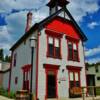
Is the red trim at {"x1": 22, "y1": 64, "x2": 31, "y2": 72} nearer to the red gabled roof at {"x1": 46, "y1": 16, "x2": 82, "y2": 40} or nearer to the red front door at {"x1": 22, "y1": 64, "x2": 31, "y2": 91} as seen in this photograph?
the red front door at {"x1": 22, "y1": 64, "x2": 31, "y2": 91}

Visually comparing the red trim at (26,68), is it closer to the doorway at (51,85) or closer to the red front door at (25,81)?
the red front door at (25,81)

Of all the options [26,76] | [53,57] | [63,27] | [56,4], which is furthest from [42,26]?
[26,76]

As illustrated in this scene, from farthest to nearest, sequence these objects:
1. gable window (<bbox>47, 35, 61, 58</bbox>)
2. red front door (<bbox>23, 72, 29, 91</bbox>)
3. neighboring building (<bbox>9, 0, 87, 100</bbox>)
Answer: red front door (<bbox>23, 72, 29, 91</bbox>)
gable window (<bbox>47, 35, 61, 58</bbox>)
neighboring building (<bbox>9, 0, 87, 100</bbox>)

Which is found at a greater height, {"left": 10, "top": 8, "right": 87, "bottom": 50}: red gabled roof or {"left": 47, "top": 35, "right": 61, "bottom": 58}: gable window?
{"left": 10, "top": 8, "right": 87, "bottom": 50}: red gabled roof

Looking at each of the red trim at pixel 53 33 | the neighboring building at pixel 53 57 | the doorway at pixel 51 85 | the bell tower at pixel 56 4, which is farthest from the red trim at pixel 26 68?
the bell tower at pixel 56 4

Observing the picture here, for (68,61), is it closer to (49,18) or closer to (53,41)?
(53,41)

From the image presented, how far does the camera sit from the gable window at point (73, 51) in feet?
86.3

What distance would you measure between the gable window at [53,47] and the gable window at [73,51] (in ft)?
6.20

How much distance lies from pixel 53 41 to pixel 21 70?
609 centimetres

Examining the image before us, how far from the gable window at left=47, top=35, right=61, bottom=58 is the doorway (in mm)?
2459

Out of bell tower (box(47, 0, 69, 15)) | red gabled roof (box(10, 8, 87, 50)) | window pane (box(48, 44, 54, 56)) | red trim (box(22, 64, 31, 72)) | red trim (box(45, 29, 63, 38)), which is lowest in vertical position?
red trim (box(22, 64, 31, 72))

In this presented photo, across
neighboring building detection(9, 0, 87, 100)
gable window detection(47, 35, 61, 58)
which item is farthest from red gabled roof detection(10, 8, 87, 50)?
gable window detection(47, 35, 61, 58)

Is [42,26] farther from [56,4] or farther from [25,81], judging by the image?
[25,81]

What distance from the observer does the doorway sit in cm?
2290
